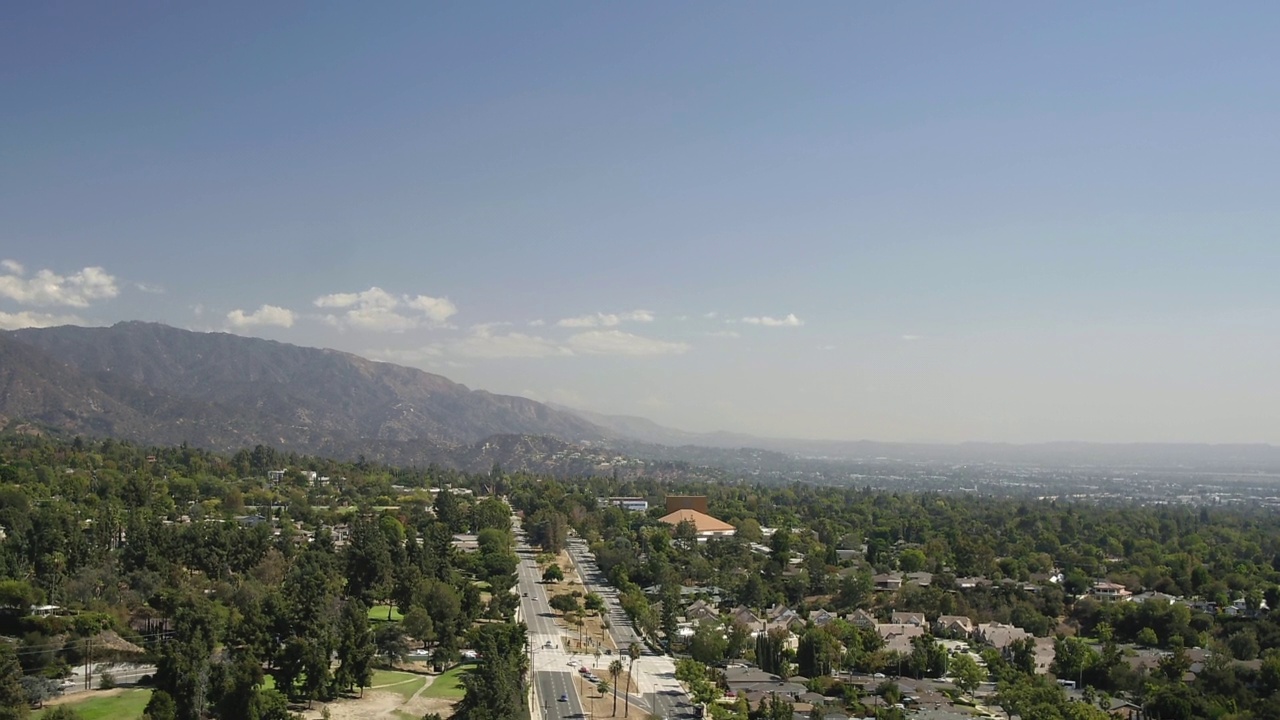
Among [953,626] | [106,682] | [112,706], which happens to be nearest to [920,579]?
[953,626]

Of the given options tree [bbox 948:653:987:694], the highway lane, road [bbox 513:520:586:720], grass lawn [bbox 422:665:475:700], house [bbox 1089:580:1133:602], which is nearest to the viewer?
the highway lane

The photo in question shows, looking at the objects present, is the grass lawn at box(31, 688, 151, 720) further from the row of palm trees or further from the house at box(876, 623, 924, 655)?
the house at box(876, 623, 924, 655)

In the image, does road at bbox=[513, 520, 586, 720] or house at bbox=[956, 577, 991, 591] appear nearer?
road at bbox=[513, 520, 586, 720]

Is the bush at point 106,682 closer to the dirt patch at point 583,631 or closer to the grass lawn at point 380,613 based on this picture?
the grass lawn at point 380,613

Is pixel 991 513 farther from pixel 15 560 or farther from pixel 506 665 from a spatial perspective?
pixel 15 560

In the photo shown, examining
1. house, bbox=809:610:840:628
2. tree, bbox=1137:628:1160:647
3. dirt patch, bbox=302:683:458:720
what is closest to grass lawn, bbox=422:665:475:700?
dirt patch, bbox=302:683:458:720

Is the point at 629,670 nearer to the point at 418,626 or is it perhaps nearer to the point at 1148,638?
the point at 418,626
